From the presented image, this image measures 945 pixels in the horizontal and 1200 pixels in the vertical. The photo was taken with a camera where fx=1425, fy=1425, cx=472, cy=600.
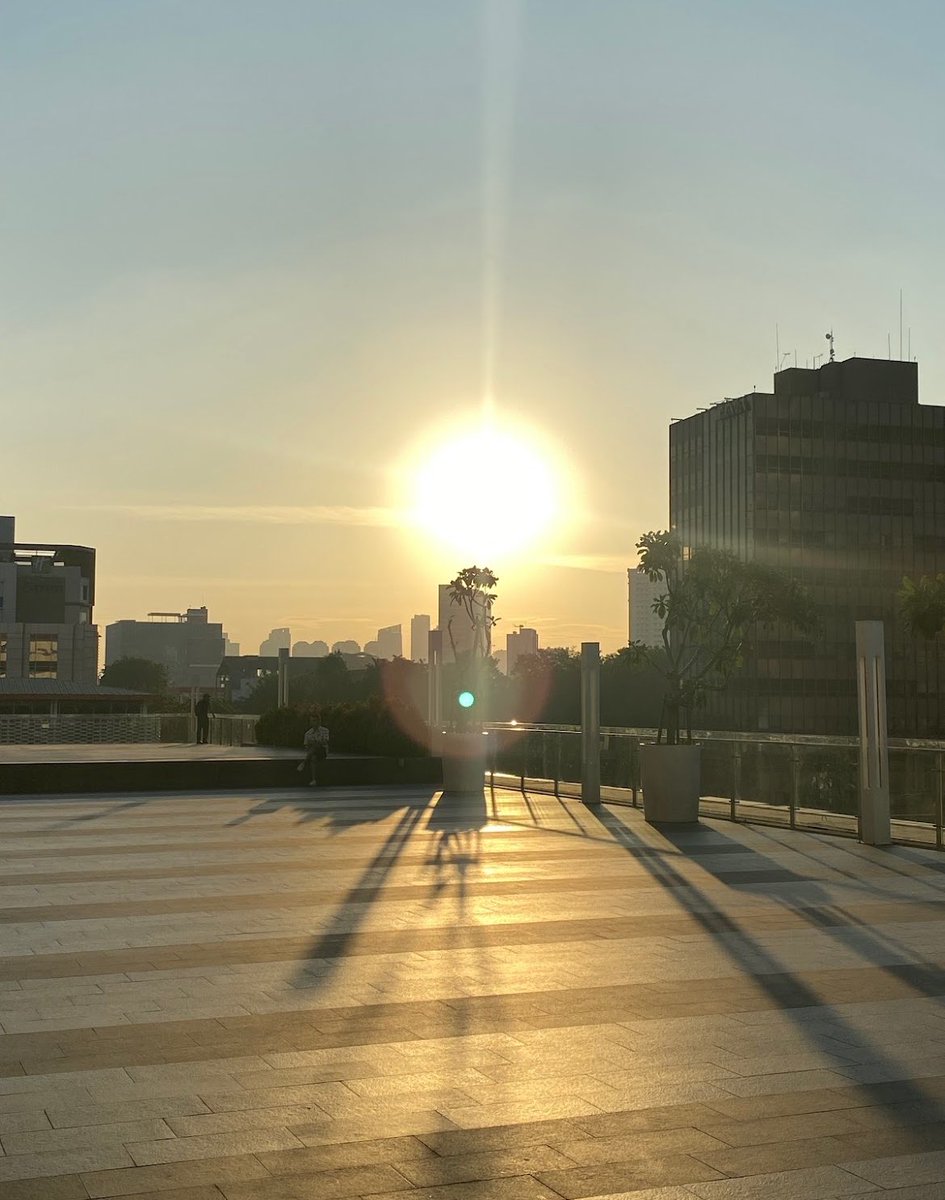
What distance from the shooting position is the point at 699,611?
806 inches

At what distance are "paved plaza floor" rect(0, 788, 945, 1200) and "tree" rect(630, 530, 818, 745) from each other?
217 inches

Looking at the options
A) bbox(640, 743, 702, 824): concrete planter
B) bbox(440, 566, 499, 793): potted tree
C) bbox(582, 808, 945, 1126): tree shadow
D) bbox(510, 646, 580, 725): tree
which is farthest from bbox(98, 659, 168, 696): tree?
bbox(582, 808, 945, 1126): tree shadow

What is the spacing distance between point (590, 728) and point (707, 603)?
9.75ft

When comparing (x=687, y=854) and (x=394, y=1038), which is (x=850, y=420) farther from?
(x=394, y=1038)

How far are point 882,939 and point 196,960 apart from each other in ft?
15.9

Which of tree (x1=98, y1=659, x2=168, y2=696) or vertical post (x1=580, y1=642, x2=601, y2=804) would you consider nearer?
vertical post (x1=580, y1=642, x2=601, y2=804)

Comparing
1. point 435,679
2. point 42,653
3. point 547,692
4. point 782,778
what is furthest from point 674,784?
point 42,653

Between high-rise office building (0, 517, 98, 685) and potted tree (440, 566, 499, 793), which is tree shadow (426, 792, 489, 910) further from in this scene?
high-rise office building (0, 517, 98, 685)

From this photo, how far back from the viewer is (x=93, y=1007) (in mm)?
8008

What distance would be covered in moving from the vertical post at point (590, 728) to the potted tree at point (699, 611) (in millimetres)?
1326

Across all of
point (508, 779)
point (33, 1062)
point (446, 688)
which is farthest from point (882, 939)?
point (446, 688)

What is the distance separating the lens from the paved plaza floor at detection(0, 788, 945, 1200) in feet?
17.4

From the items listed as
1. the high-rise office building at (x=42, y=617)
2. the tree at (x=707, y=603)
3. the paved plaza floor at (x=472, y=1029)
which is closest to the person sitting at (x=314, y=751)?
the tree at (x=707, y=603)

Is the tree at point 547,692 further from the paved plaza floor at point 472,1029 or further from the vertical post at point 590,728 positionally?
the paved plaza floor at point 472,1029
